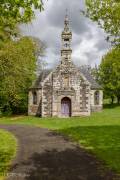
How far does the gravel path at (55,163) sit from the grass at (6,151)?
35 centimetres

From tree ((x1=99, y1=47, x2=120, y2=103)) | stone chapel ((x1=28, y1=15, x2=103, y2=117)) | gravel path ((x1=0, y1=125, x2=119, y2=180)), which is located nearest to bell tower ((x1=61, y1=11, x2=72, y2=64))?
stone chapel ((x1=28, y1=15, x2=103, y2=117))

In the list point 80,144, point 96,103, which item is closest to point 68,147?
point 80,144

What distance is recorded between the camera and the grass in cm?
1699

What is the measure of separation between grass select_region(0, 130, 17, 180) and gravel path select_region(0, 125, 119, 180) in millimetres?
353

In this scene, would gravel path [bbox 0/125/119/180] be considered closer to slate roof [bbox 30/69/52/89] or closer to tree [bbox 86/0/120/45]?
tree [bbox 86/0/120/45]

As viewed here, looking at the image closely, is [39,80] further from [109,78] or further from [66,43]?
[109,78]

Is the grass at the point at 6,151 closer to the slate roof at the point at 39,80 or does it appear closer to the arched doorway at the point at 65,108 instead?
the arched doorway at the point at 65,108

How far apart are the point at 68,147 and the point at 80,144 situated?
70.8 inches

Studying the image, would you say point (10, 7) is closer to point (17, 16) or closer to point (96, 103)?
point (17, 16)

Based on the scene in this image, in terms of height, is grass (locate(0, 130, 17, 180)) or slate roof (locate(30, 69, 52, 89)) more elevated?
slate roof (locate(30, 69, 52, 89))

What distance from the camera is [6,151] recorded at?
2297 cm

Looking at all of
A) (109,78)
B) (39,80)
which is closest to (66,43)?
(39,80)

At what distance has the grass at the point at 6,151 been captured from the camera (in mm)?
16994

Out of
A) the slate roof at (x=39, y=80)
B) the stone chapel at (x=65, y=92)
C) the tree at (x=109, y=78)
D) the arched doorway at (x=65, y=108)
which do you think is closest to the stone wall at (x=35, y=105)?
the slate roof at (x=39, y=80)
